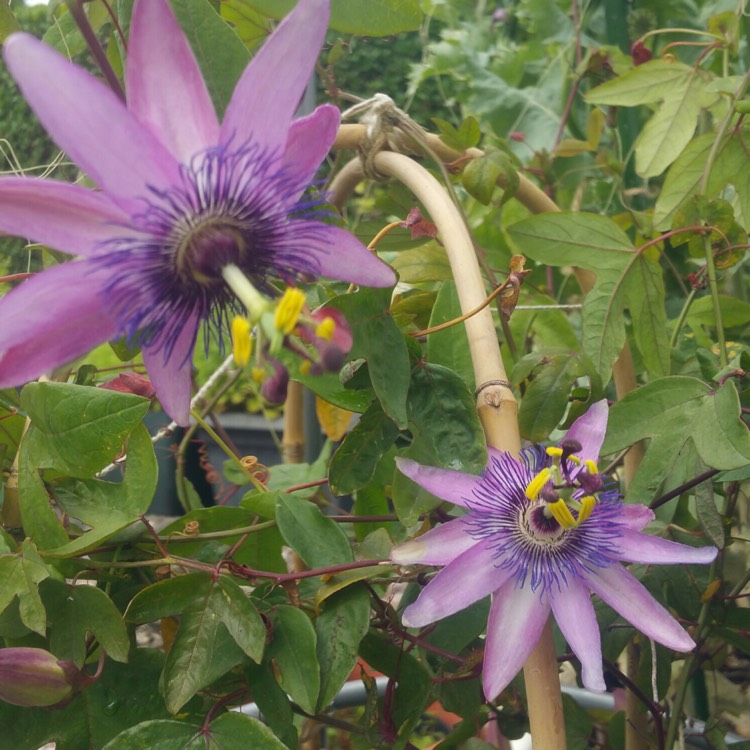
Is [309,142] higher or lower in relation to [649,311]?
higher

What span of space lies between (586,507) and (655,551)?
83 mm

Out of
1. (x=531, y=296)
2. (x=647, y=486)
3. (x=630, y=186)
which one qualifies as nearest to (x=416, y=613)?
(x=647, y=486)

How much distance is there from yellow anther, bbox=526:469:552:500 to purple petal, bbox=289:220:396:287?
0.16 metres

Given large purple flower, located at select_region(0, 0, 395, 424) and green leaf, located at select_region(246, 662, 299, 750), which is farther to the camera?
green leaf, located at select_region(246, 662, 299, 750)

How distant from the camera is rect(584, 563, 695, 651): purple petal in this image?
587 millimetres

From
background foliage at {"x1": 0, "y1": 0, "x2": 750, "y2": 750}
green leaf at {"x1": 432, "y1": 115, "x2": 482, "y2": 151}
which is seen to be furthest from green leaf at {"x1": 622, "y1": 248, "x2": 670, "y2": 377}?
green leaf at {"x1": 432, "y1": 115, "x2": 482, "y2": 151}

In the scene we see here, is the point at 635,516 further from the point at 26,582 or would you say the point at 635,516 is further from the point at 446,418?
the point at 26,582

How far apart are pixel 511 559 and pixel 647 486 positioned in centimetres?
15

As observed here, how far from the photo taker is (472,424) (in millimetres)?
618

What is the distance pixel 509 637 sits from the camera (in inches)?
23.0

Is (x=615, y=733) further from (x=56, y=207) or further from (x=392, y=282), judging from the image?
(x=56, y=207)

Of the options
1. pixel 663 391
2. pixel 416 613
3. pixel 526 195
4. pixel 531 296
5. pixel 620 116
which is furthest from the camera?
pixel 620 116

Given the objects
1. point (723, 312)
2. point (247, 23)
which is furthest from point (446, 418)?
point (723, 312)

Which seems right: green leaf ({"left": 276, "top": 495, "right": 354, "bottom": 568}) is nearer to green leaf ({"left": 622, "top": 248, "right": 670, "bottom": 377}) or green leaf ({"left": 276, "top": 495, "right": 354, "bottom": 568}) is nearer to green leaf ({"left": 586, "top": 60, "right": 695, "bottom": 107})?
green leaf ({"left": 622, "top": 248, "right": 670, "bottom": 377})
